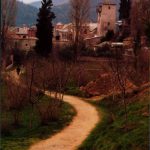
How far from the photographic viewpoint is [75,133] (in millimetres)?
15547

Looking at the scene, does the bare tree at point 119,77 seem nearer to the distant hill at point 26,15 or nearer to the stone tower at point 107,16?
the stone tower at point 107,16

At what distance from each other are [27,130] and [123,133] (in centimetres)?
410

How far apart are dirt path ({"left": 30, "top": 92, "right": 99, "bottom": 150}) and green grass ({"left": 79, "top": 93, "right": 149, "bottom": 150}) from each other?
0.97 ft

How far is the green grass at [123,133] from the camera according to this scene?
1219cm

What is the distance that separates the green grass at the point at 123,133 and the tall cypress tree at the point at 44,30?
19130 millimetres

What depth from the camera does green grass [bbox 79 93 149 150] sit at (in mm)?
12188

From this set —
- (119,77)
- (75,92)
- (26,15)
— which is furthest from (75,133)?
(26,15)

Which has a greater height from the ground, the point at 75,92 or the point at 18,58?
the point at 18,58

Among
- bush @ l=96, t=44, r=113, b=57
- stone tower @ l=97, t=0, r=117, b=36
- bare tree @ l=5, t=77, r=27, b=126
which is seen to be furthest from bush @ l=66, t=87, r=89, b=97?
stone tower @ l=97, t=0, r=117, b=36

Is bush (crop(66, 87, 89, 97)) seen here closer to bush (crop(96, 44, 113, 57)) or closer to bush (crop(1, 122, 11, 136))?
bush (crop(1, 122, 11, 136))

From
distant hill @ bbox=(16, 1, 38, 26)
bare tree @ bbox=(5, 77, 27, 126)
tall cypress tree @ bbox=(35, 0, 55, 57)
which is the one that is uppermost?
distant hill @ bbox=(16, 1, 38, 26)

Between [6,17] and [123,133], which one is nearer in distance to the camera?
[123,133]

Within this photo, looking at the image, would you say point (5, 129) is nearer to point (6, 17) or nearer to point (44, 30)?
point (6, 17)

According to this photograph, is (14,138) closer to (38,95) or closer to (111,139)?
(111,139)
